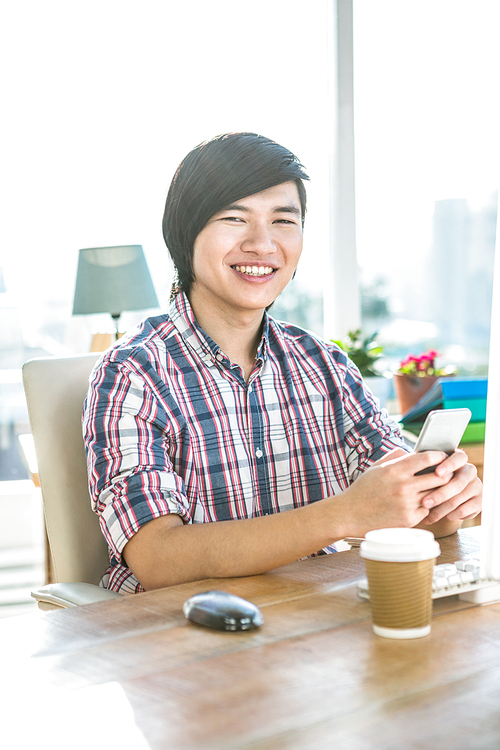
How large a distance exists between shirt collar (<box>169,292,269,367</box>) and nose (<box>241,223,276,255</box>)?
15 cm

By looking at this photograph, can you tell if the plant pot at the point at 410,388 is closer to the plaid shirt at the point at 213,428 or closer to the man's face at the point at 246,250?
the plaid shirt at the point at 213,428

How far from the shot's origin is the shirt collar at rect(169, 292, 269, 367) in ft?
4.45

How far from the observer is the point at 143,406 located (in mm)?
1199

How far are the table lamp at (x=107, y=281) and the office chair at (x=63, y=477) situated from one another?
124 centimetres

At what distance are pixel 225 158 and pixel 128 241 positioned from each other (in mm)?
1635

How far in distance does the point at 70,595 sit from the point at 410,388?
161 centimetres

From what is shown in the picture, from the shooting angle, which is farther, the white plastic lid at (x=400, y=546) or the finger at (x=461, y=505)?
the finger at (x=461, y=505)

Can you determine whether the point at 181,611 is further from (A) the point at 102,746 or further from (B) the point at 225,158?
Result: (B) the point at 225,158

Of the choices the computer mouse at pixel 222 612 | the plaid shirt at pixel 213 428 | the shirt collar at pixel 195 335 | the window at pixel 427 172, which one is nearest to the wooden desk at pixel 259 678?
the computer mouse at pixel 222 612

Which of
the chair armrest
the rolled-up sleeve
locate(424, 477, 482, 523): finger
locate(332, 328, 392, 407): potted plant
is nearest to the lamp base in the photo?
locate(332, 328, 392, 407): potted plant

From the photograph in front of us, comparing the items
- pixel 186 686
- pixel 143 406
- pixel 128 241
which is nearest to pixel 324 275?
pixel 128 241

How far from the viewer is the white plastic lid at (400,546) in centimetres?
75

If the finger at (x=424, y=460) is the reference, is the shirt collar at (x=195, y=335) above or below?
above

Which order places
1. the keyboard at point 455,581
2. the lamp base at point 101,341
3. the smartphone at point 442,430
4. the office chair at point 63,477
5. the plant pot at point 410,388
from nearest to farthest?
the keyboard at point 455,581 → the smartphone at point 442,430 → the office chair at point 63,477 → the plant pot at point 410,388 → the lamp base at point 101,341
